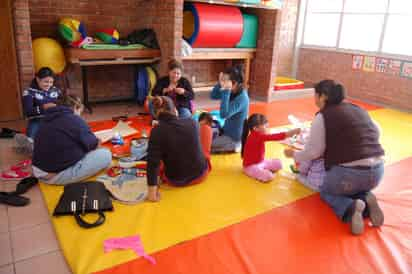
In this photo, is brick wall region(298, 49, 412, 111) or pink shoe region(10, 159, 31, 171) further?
brick wall region(298, 49, 412, 111)

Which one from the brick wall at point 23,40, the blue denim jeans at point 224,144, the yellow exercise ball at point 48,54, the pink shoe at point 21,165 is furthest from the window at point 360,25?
the pink shoe at point 21,165

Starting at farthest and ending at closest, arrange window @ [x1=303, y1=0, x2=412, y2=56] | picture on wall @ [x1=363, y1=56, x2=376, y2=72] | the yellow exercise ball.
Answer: picture on wall @ [x1=363, y1=56, x2=376, y2=72]
window @ [x1=303, y1=0, x2=412, y2=56]
the yellow exercise ball

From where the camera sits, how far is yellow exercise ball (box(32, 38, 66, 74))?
4.55 metres

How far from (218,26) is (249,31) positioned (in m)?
0.81

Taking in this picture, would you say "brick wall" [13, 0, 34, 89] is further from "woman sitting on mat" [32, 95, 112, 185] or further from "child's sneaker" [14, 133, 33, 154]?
"woman sitting on mat" [32, 95, 112, 185]

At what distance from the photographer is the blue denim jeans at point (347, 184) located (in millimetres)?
2605

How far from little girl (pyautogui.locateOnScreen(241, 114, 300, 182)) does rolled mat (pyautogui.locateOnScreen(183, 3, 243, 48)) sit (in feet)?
8.95

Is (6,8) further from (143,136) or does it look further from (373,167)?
(373,167)

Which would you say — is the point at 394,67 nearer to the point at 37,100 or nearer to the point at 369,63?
the point at 369,63

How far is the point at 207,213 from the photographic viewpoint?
2.63 meters

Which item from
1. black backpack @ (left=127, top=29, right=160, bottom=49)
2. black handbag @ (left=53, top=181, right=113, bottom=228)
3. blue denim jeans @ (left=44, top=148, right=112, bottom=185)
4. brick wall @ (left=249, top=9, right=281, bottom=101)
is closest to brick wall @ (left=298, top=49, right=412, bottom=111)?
brick wall @ (left=249, top=9, right=281, bottom=101)

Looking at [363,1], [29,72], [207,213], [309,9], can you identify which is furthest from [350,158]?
[309,9]

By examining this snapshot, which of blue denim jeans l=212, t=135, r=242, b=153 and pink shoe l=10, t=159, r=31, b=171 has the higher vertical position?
blue denim jeans l=212, t=135, r=242, b=153

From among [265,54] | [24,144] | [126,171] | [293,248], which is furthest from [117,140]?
[265,54]
